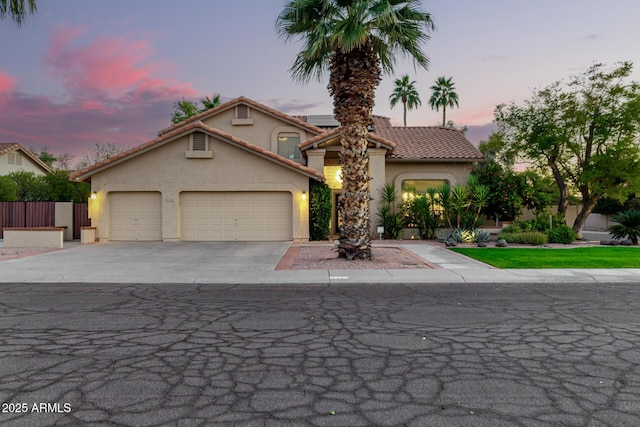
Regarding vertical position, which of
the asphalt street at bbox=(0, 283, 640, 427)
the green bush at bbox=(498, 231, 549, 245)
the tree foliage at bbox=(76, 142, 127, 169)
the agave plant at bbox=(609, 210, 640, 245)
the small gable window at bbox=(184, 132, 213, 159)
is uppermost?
Result: the tree foliage at bbox=(76, 142, 127, 169)

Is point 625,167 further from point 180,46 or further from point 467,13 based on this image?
point 180,46

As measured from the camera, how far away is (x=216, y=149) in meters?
20.3

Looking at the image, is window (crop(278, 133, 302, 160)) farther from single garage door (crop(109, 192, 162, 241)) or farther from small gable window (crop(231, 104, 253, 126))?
single garage door (crop(109, 192, 162, 241))

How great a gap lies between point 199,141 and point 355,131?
9.84 metres

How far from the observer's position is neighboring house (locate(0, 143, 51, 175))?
35.2 m

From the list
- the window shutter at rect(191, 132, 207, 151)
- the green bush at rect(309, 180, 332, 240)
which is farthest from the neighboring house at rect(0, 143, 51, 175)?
the green bush at rect(309, 180, 332, 240)

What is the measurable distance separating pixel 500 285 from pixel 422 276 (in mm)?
1830

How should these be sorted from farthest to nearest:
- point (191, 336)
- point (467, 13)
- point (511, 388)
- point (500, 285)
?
point (467, 13) → point (500, 285) → point (191, 336) → point (511, 388)

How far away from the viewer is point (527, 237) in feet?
64.3

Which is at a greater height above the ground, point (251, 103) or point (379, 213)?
point (251, 103)

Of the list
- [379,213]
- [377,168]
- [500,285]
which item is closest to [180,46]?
[377,168]

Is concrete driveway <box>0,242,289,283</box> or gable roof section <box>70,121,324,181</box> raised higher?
gable roof section <box>70,121,324,181</box>

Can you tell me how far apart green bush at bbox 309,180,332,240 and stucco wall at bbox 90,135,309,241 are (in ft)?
1.33

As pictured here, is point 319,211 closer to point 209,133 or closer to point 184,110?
point 209,133
